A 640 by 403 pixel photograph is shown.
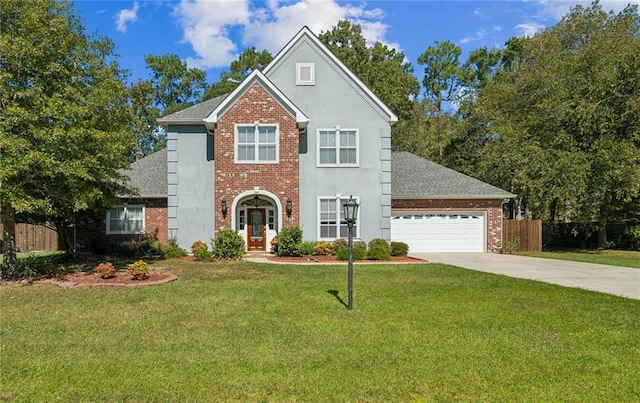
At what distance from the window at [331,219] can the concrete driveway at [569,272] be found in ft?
15.3

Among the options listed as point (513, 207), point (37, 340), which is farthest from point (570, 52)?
point (37, 340)

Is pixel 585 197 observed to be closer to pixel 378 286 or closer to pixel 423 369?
pixel 378 286

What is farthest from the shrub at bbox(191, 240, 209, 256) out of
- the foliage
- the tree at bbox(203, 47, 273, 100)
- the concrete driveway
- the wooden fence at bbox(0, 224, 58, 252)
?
the tree at bbox(203, 47, 273, 100)

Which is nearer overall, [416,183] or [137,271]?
[137,271]

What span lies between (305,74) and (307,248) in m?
7.83

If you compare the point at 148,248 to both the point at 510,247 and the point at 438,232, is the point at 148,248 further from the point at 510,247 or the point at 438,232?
the point at 510,247

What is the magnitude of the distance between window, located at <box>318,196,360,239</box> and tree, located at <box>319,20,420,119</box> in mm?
21199

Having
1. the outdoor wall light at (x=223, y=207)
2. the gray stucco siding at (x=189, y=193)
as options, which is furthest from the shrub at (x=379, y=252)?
the gray stucco siding at (x=189, y=193)

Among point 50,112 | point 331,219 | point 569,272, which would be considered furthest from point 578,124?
point 50,112

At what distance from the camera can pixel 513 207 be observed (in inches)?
1123

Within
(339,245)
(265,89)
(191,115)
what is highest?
(265,89)

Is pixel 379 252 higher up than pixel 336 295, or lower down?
higher up

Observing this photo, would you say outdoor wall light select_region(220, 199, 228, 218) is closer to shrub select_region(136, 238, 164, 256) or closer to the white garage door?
shrub select_region(136, 238, 164, 256)

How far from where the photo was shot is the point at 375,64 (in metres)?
39.3
